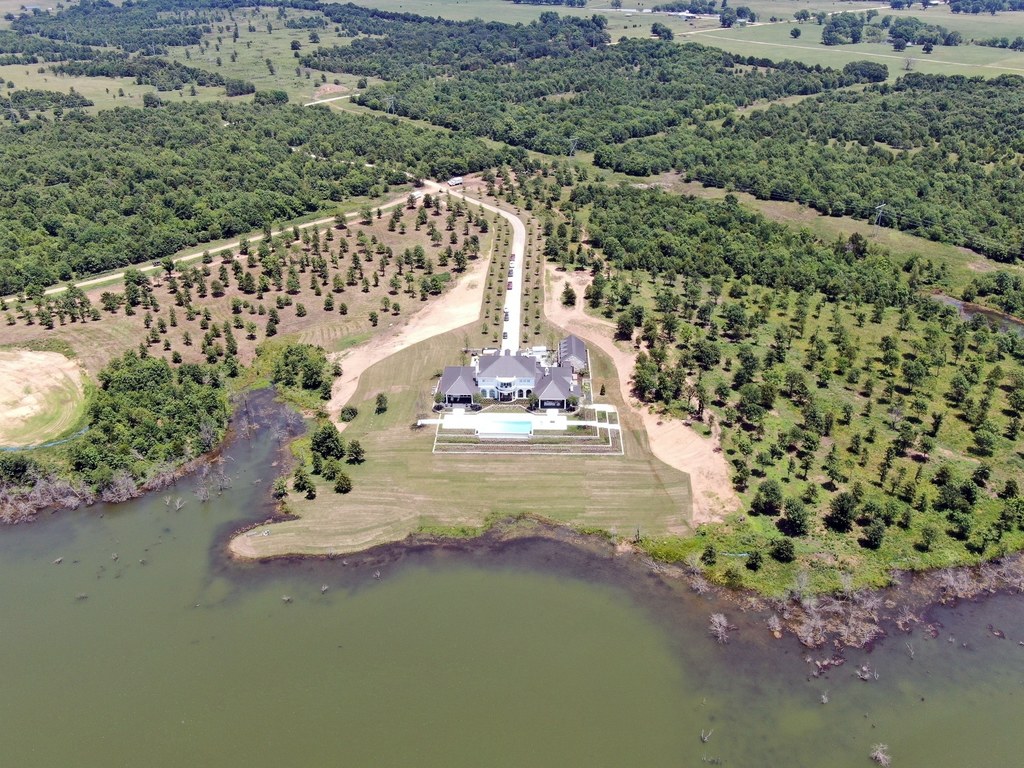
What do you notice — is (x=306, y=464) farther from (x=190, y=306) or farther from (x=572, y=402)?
(x=190, y=306)

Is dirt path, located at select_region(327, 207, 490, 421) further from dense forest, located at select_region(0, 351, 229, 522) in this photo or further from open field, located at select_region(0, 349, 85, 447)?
open field, located at select_region(0, 349, 85, 447)

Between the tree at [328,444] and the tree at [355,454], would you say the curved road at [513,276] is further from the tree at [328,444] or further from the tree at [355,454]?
the tree at [328,444]

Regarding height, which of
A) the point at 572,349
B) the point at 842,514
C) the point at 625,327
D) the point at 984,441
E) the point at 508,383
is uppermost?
the point at 625,327

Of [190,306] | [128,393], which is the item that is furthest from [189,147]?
[128,393]

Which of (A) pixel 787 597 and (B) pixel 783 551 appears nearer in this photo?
(A) pixel 787 597

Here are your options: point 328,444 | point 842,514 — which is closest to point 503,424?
point 328,444

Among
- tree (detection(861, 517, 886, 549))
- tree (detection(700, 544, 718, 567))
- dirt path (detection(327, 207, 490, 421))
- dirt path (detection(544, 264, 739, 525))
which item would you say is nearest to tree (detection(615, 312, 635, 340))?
dirt path (detection(544, 264, 739, 525))

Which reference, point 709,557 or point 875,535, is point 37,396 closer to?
point 709,557

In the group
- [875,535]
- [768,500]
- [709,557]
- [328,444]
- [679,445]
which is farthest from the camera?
[679,445]
